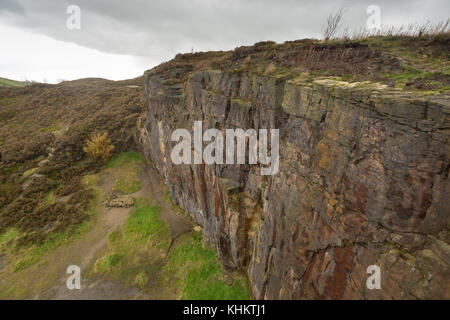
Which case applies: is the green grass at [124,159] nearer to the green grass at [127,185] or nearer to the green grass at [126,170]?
the green grass at [126,170]

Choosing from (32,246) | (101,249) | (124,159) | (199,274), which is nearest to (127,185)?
(124,159)

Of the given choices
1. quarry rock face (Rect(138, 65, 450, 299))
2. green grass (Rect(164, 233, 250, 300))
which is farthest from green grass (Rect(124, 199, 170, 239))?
quarry rock face (Rect(138, 65, 450, 299))

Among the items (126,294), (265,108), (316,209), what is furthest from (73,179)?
(316,209)

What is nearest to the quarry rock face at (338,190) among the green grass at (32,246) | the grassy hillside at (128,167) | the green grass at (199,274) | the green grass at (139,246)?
the grassy hillside at (128,167)

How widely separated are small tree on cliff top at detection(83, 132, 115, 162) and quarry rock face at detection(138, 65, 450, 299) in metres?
22.0

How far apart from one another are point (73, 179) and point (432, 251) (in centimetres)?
3247

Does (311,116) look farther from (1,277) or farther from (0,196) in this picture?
(0,196)

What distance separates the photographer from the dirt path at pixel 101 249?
15117 millimetres

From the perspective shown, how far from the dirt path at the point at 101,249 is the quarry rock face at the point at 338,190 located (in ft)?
29.0

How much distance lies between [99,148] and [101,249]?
15.9m

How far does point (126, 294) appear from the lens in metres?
15.0

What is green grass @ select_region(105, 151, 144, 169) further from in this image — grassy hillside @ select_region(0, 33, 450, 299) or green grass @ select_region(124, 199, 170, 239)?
green grass @ select_region(124, 199, 170, 239)

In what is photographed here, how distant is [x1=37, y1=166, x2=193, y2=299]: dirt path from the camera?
49.6 ft

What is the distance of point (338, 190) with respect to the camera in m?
7.47
